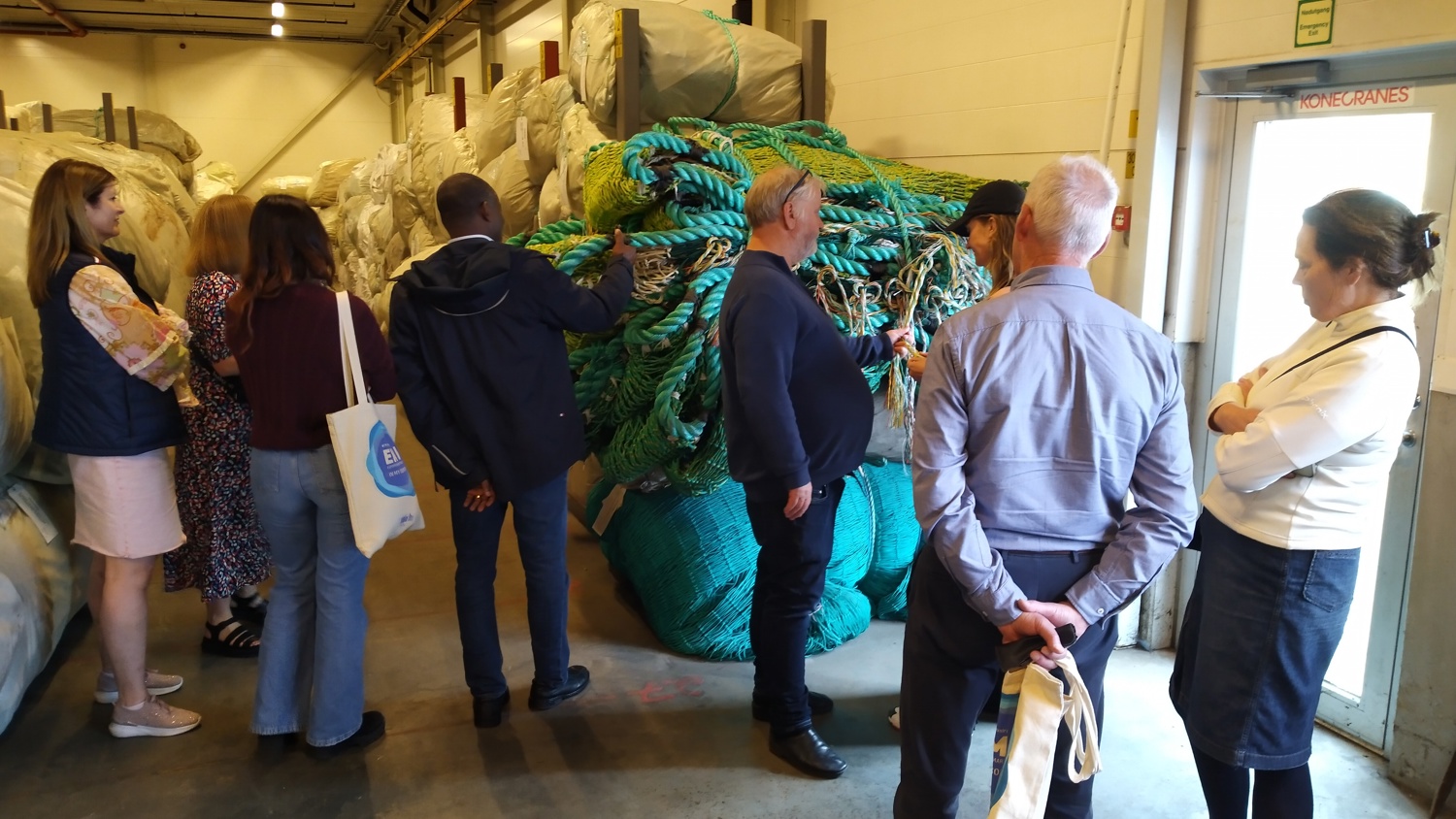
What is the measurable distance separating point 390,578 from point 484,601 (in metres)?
1.32

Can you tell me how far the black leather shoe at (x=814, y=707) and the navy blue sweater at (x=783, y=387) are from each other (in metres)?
0.66

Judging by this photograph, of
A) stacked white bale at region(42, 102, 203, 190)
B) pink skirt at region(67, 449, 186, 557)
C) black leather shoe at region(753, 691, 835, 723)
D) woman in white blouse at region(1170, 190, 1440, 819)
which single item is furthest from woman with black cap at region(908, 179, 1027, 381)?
stacked white bale at region(42, 102, 203, 190)

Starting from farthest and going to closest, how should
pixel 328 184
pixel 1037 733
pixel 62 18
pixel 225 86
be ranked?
pixel 225 86 < pixel 62 18 < pixel 328 184 < pixel 1037 733

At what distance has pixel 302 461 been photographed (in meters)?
2.37

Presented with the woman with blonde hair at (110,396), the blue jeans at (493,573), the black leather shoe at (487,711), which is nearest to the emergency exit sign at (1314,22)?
the blue jeans at (493,573)

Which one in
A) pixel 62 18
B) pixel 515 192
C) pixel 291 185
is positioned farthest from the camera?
pixel 62 18

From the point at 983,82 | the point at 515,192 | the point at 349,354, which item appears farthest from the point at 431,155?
the point at 349,354

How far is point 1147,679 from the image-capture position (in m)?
2.99

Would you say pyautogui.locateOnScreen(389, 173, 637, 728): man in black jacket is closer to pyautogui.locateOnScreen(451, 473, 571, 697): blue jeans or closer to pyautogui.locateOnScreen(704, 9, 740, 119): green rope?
pyautogui.locateOnScreen(451, 473, 571, 697): blue jeans

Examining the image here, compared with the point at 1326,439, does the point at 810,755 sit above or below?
below

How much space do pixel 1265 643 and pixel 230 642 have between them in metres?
2.83

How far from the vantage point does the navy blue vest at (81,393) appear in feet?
7.92

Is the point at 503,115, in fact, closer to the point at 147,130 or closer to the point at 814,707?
the point at 814,707

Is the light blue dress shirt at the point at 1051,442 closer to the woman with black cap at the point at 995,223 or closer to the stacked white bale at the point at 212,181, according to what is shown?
the woman with black cap at the point at 995,223
